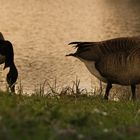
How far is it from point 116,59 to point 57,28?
7876 millimetres

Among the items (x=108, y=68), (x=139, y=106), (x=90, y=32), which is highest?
(x=90, y=32)

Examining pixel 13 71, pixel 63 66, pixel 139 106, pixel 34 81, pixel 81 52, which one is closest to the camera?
pixel 139 106

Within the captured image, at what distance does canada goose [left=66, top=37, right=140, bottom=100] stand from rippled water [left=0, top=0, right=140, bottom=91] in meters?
4.31

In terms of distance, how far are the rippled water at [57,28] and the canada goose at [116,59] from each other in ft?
14.2

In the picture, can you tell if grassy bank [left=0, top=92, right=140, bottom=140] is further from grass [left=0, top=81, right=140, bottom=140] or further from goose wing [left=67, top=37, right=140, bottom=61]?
goose wing [left=67, top=37, right=140, bottom=61]

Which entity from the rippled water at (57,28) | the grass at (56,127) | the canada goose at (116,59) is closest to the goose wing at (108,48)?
the canada goose at (116,59)

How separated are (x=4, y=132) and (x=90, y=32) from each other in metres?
13.3

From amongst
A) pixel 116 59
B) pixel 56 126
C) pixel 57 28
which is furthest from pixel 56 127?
pixel 57 28

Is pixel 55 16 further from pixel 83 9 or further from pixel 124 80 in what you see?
pixel 124 80

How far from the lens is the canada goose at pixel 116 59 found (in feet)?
29.3

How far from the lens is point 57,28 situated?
16.6 metres

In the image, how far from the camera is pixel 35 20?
1698cm

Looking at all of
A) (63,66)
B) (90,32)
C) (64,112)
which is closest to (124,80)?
(64,112)

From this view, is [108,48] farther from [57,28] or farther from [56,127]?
[57,28]
